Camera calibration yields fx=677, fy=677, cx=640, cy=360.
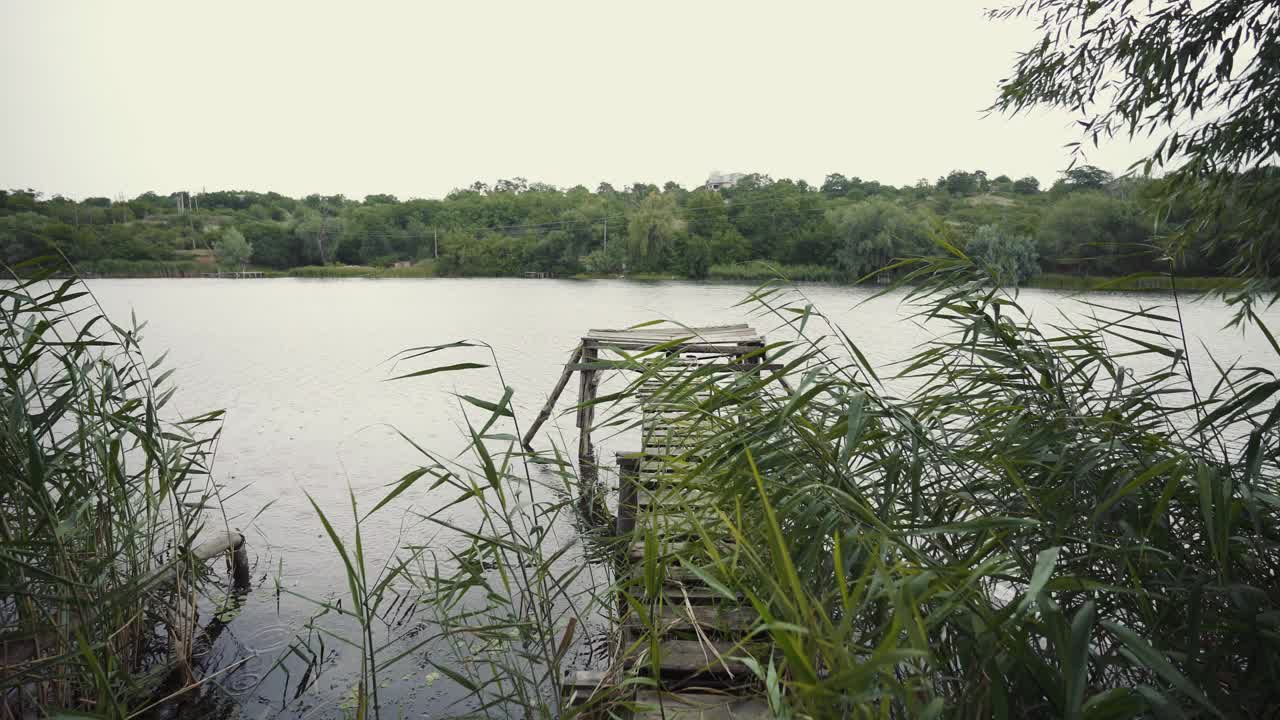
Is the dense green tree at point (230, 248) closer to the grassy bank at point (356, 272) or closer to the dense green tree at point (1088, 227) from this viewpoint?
the grassy bank at point (356, 272)

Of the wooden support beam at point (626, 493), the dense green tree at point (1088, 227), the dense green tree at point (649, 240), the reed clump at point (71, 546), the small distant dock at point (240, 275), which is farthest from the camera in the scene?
the dense green tree at point (649, 240)

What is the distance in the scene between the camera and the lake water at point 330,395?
13.8 feet

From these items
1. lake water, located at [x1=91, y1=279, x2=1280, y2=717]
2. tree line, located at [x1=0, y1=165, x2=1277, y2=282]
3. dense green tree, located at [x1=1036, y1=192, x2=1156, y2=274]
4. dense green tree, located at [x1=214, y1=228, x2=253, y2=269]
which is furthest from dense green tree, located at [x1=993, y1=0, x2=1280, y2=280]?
dense green tree, located at [x1=214, y1=228, x2=253, y2=269]

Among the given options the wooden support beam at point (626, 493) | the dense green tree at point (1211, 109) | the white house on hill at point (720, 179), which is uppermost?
the white house on hill at point (720, 179)

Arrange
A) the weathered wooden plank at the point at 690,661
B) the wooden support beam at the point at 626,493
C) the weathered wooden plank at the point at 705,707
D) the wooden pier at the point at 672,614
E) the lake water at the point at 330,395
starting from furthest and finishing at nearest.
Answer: the wooden support beam at the point at 626,493
the lake water at the point at 330,395
the weathered wooden plank at the point at 690,661
the weathered wooden plank at the point at 705,707
the wooden pier at the point at 672,614

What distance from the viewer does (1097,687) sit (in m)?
1.62

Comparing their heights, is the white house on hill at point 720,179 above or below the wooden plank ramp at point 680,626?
above

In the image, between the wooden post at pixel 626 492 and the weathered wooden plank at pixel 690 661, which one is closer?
the weathered wooden plank at pixel 690 661

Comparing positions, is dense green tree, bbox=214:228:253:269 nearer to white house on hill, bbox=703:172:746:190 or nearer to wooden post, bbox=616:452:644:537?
white house on hill, bbox=703:172:746:190

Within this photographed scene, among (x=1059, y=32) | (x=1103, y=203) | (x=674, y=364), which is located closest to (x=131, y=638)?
(x=674, y=364)

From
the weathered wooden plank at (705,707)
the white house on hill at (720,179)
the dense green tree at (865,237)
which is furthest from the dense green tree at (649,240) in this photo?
the weathered wooden plank at (705,707)

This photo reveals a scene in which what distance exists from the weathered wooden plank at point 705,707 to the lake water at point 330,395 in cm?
141

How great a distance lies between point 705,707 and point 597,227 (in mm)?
66233

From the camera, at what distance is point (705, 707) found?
7.49 feet
